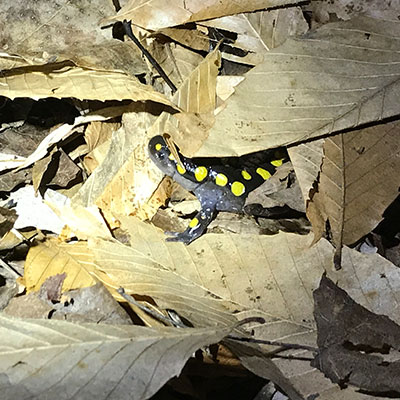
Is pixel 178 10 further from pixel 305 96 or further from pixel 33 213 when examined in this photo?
pixel 33 213

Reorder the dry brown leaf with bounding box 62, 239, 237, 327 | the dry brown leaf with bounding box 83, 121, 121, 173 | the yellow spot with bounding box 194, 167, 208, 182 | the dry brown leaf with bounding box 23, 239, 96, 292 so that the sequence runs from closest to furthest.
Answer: the dry brown leaf with bounding box 62, 239, 237, 327 < the dry brown leaf with bounding box 23, 239, 96, 292 < the dry brown leaf with bounding box 83, 121, 121, 173 < the yellow spot with bounding box 194, 167, 208, 182

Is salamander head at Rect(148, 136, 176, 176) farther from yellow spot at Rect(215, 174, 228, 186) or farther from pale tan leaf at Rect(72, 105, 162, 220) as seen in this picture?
yellow spot at Rect(215, 174, 228, 186)

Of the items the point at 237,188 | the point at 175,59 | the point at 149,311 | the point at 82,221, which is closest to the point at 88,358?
the point at 149,311

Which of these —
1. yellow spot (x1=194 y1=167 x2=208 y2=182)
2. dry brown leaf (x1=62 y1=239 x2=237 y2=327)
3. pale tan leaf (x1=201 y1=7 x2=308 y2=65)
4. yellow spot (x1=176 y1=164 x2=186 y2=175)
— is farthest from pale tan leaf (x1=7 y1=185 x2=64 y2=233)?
pale tan leaf (x1=201 y1=7 x2=308 y2=65)

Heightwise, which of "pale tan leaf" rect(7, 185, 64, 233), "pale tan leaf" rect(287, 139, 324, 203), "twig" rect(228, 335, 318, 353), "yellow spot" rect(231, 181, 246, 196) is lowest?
"yellow spot" rect(231, 181, 246, 196)

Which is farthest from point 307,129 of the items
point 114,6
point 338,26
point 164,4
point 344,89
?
point 114,6

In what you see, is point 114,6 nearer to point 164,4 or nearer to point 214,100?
point 164,4

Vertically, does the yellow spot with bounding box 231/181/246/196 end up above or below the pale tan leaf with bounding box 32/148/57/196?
below
